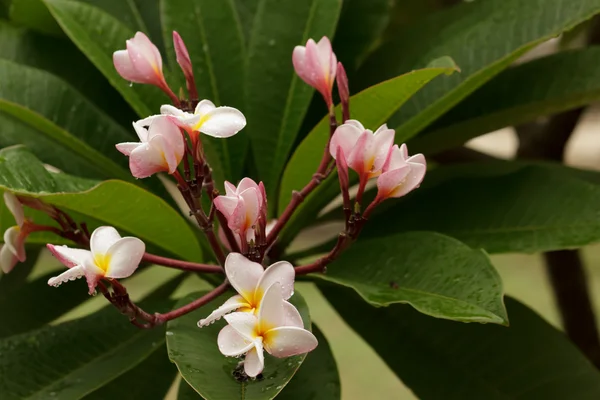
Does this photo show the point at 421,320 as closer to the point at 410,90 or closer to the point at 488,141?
the point at 410,90

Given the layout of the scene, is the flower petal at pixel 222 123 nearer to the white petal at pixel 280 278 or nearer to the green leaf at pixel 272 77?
the white petal at pixel 280 278

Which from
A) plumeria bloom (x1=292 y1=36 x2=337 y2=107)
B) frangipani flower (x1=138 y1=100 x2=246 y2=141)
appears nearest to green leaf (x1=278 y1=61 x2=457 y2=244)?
plumeria bloom (x1=292 y1=36 x2=337 y2=107)

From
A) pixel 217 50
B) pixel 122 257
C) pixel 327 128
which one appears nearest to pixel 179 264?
pixel 122 257

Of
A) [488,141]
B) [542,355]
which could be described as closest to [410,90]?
[542,355]

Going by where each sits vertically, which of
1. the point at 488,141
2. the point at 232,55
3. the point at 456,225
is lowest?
the point at 488,141

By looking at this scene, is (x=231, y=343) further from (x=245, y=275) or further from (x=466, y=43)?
(x=466, y=43)

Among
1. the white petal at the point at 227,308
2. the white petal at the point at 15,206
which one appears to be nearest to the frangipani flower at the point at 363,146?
the white petal at the point at 227,308
